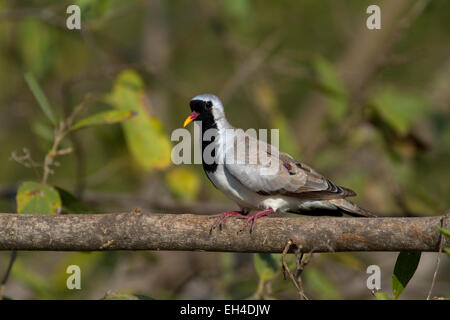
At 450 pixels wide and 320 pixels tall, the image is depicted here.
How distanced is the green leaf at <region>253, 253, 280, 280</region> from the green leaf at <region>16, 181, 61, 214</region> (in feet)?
4.34

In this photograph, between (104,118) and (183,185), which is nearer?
(104,118)

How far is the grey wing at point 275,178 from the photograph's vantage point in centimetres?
392

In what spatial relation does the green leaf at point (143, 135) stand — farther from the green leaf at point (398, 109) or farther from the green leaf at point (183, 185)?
the green leaf at point (398, 109)

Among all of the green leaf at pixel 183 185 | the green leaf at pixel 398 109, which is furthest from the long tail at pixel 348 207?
the green leaf at pixel 183 185

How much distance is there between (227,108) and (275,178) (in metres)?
5.98

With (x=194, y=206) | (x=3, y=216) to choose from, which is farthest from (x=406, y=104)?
(x=3, y=216)

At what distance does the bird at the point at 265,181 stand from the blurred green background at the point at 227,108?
0.46 m

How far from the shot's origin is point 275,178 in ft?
13.0

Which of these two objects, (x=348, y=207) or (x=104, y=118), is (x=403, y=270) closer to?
(x=348, y=207)

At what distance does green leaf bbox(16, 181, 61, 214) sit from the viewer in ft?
12.2

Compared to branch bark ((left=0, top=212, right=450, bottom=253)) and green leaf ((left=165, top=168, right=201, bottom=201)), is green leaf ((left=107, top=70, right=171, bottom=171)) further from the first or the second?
green leaf ((left=165, top=168, right=201, bottom=201))

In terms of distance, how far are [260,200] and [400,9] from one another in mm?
4343

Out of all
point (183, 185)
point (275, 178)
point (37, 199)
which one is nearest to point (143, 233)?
point (37, 199)

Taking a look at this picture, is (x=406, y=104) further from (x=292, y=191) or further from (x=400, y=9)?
(x=292, y=191)
